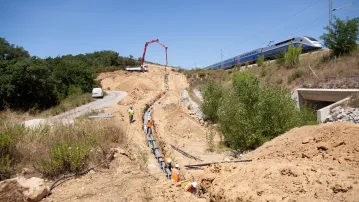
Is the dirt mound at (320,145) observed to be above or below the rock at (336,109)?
below

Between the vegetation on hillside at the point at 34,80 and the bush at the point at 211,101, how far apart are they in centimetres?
1384

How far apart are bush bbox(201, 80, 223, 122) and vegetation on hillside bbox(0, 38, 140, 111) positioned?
1384 centimetres

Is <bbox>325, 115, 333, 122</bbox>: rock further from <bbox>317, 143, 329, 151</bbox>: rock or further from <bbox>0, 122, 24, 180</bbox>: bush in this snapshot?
<bbox>0, 122, 24, 180</bbox>: bush

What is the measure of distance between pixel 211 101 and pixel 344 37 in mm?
12999

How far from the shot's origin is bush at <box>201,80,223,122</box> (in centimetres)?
2080

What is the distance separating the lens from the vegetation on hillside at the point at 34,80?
81.8 ft

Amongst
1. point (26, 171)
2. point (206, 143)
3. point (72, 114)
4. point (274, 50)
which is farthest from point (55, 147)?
point (274, 50)

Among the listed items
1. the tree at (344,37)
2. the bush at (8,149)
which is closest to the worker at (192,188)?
the bush at (8,149)

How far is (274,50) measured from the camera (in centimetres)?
3403

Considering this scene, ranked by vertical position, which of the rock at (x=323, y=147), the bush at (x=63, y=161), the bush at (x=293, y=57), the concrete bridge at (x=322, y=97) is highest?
the bush at (x=293, y=57)

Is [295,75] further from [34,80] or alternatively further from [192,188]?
[34,80]

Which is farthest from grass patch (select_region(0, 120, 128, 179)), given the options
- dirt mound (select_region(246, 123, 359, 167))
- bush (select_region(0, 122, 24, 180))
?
dirt mound (select_region(246, 123, 359, 167))

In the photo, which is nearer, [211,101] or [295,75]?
[211,101]

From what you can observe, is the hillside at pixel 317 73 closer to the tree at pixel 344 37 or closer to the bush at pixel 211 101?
the tree at pixel 344 37
